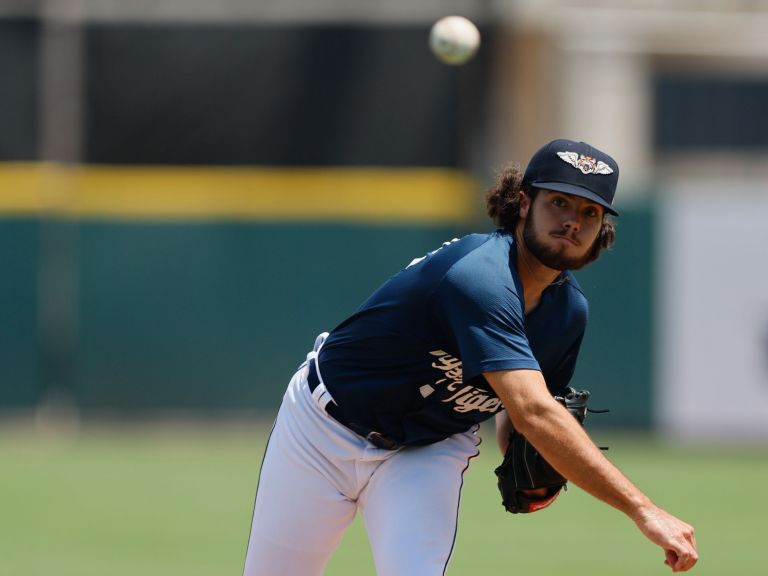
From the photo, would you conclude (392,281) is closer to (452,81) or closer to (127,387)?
(127,387)

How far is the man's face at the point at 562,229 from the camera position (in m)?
4.63

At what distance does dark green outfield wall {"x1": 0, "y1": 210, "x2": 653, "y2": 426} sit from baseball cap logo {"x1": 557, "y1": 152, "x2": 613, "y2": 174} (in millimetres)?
9837

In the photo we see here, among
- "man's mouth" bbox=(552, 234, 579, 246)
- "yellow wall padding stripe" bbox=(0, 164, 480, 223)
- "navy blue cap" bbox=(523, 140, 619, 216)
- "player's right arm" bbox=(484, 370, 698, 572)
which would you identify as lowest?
"yellow wall padding stripe" bbox=(0, 164, 480, 223)

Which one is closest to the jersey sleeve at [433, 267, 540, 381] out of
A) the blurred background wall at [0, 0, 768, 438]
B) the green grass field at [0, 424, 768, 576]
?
the green grass field at [0, 424, 768, 576]

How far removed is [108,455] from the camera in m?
12.7

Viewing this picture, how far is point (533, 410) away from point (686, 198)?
32.7ft

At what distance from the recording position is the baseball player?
14.8 ft

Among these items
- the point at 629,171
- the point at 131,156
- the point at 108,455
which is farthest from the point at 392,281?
the point at 629,171

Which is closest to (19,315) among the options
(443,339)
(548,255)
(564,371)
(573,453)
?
(564,371)

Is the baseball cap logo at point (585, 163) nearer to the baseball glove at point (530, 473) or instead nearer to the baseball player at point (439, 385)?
the baseball player at point (439, 385)

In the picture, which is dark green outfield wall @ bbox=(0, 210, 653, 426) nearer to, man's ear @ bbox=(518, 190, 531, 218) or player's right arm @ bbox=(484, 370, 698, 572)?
man's ear @ bbox=(518, 190, 531, 218)

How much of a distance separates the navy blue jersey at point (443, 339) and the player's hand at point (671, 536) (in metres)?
0.57

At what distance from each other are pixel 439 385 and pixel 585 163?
0.91 meters

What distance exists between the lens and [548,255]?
15.3ft
